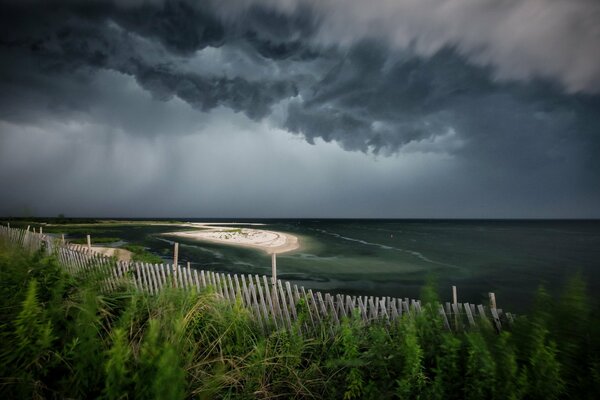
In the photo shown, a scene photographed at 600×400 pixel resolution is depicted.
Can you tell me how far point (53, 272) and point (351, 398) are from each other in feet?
12.8

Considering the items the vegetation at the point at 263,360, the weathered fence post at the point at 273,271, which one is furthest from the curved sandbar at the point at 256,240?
the vegetation at the point at 263,360

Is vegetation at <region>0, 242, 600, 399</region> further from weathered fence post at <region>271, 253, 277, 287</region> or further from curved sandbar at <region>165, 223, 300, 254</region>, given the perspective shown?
curved sandbar at <region>165, 223, 300, 254</region>

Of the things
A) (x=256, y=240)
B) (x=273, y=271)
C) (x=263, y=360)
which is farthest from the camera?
(x=256, y=240)

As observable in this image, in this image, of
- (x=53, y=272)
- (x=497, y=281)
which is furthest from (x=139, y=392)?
(x=497, y=281)

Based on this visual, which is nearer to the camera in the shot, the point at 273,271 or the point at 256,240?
the point at 273,271

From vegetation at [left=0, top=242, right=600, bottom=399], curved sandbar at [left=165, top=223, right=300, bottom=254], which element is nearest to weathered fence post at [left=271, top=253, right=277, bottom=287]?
vegetation at [left=0, top=242, right=600, bottom=399]

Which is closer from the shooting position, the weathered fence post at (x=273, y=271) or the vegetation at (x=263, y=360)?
the vegetation at (x=263, y=360)

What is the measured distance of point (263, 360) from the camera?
10.5 ft

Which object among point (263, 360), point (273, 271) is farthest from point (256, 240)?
point (263, 360)

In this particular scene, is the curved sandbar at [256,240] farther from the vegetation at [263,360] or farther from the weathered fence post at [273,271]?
the vegetation at [263,360]

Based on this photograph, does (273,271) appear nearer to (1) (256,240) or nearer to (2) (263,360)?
(2) (263,360)

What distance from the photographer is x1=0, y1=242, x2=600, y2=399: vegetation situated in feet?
6.79

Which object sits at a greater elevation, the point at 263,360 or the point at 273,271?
the point at 273,271

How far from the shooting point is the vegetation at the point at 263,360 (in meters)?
2.07
